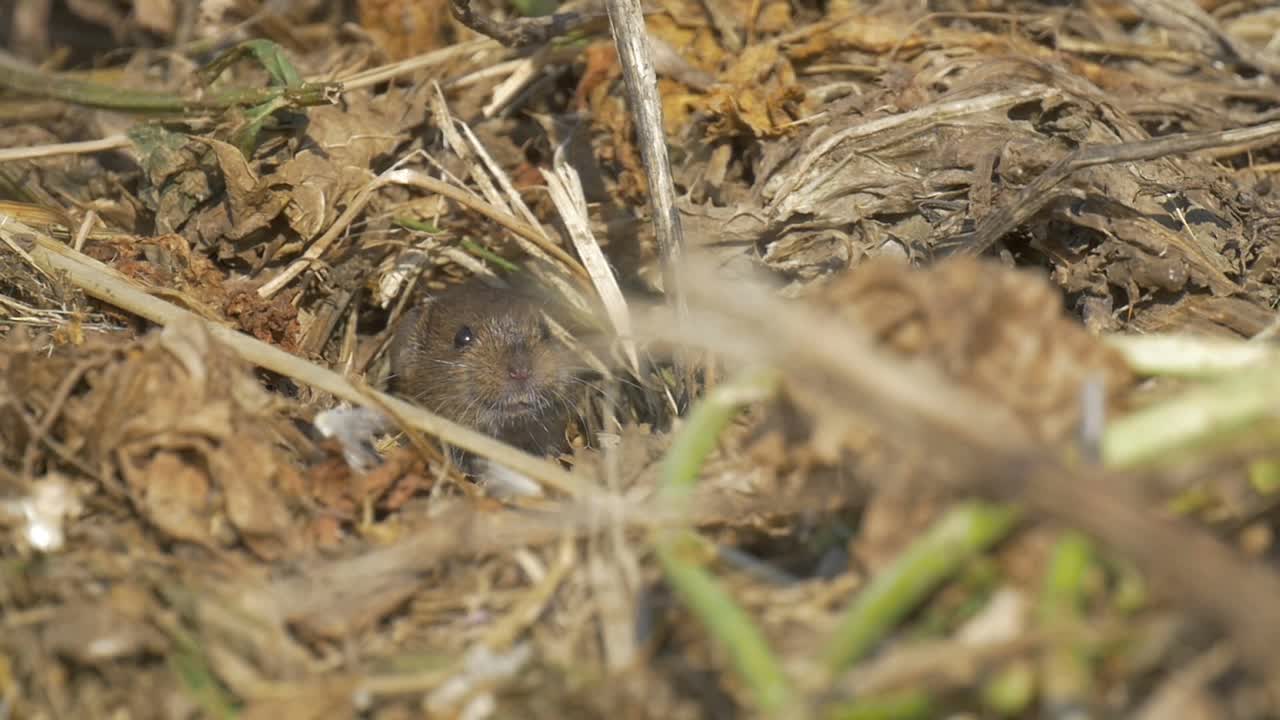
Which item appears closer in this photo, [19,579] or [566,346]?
[19,579]

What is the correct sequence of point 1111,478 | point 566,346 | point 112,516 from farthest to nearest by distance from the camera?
point 566,346
point 112,516
point 1111,478

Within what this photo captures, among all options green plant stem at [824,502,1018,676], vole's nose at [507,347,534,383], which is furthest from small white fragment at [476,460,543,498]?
vole's nose at [507,347,534,383]

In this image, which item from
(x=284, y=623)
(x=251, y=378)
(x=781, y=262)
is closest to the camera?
(x=284, y=623)

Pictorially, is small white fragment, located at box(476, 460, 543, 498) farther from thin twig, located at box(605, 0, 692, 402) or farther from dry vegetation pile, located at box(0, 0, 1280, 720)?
thin twig, located at box(605, 0, 692, 402)

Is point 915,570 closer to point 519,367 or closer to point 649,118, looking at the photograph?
point 649,118

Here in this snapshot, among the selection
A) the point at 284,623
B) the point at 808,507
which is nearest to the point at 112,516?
the point at 284,623

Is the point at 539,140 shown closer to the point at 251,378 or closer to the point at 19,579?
the point at 251,378
